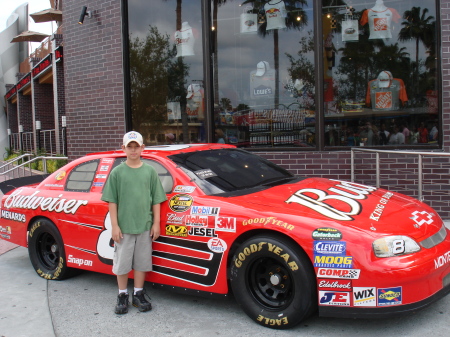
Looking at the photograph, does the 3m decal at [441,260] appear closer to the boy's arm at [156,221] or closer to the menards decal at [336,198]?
the menards decal at [336,198]

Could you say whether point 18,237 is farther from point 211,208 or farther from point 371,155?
point 371,155

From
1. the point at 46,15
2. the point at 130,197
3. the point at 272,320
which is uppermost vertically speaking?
the point at 46,15

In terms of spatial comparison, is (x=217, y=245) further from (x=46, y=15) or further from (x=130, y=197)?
(x=46, y=15)

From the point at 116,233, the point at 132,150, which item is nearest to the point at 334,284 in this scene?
the point at 116,233

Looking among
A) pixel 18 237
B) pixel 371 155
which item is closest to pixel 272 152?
pixel 371 155

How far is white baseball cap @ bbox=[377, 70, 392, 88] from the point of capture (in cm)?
782

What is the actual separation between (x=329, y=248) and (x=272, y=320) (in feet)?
2.45

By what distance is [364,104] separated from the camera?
26.2 feet

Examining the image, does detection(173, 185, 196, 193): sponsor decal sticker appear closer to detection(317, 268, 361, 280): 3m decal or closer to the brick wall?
detection(317, 268, 361, 280): 3m decal

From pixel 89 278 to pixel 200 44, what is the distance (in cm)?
552

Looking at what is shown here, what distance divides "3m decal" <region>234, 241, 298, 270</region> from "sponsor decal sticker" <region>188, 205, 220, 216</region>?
431 mm

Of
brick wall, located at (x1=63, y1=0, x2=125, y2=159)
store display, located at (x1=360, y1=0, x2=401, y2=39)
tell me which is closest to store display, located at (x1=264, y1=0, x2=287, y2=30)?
store display, located at (x1=360, y1=0, x2=401, y2=39)

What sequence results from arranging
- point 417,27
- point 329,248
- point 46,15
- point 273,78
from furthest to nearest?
point 46,15
point 273,78
point 417,27
point 329,248

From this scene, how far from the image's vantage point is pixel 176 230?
400 cm
